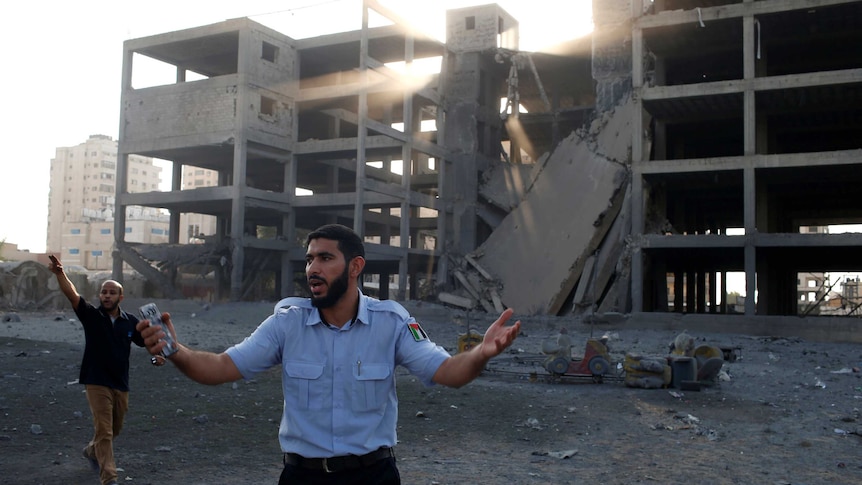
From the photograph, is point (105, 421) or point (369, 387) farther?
point (105, 421)

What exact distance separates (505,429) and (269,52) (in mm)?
25602

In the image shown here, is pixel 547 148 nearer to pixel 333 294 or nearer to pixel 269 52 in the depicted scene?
pixel 269 52

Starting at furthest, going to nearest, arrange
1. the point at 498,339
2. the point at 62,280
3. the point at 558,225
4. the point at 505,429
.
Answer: the point at 558,225 < the point at 505,429 < the point at 62,280 < the point at 498,339

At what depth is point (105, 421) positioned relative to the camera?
5.20 metres

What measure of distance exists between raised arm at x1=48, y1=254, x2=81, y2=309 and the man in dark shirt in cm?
1

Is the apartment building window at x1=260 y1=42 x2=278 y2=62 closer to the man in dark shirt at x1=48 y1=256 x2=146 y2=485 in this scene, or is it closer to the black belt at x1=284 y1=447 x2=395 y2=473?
the man in dark shirt at x1=48 y1=256 x2=146 y2=485

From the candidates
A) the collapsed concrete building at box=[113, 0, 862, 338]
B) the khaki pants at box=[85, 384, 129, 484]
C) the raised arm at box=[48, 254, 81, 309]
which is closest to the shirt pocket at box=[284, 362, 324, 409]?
the raised arm at box=[48, 254, 81, 309]

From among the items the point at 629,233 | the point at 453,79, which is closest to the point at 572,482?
the point at 629,233

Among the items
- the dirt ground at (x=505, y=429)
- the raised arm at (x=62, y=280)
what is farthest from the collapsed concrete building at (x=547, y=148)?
the raised arm at (x=62, y=280)

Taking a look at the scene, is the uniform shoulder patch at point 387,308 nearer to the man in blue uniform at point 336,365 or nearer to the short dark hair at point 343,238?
the man in blue uniform at point 336,365

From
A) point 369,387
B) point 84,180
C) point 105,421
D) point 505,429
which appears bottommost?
point 505,429

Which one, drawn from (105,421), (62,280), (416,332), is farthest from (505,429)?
(416,332)

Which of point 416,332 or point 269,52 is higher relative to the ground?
point 269,52

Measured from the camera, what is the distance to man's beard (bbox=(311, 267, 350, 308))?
2.91 metres
